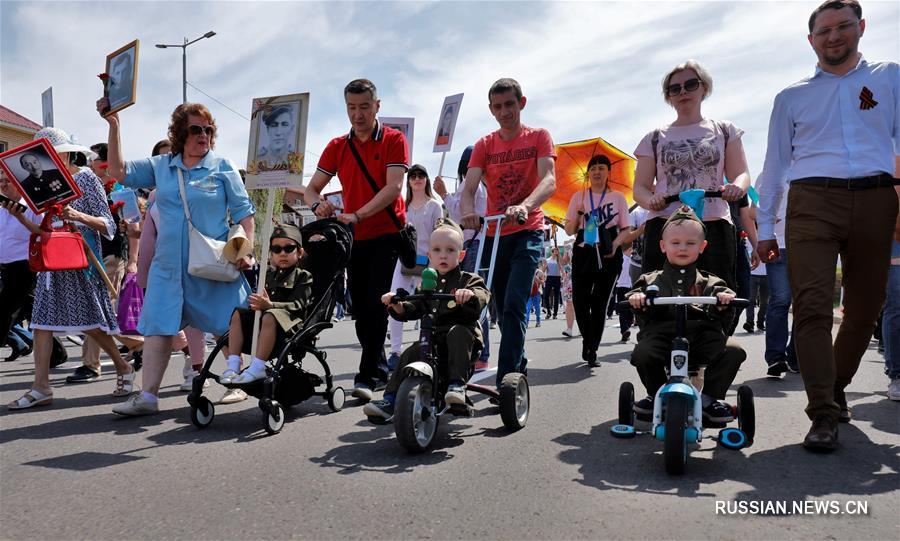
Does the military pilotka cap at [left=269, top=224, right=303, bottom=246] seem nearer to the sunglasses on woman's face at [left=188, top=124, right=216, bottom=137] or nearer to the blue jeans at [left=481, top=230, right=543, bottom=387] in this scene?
the sunglasses on woman's face at [left=188, top=124, right=216, bottom=137]

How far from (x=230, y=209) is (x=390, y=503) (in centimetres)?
308

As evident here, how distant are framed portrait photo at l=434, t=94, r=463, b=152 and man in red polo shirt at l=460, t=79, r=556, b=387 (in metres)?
4.18

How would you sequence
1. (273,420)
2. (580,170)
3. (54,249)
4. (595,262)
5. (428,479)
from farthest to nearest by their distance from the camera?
(580,170) → (595,262) → (54,249) → (273,420) → (428,479)

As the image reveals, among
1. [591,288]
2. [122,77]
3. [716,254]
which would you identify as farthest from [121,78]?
[591,288]

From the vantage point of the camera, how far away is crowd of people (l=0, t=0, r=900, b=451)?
4199 millimetres

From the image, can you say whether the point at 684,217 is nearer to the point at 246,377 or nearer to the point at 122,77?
the point at 246,377

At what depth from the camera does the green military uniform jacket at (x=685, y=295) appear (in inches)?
164

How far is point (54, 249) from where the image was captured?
5.82 meters

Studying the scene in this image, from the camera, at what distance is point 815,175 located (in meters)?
4.29

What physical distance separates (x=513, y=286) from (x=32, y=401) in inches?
146

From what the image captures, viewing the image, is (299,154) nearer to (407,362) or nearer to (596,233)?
(407,362)

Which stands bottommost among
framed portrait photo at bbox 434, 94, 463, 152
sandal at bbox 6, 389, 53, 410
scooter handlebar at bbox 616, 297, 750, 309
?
sandal at bbox 6, 389, 53, 410

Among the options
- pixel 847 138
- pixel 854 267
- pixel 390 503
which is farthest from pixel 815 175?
pixel 390 503

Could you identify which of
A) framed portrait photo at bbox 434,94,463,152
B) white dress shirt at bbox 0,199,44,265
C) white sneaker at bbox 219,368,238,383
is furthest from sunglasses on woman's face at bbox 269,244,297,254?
framed portrait photo at bbox 434,94,463,152
